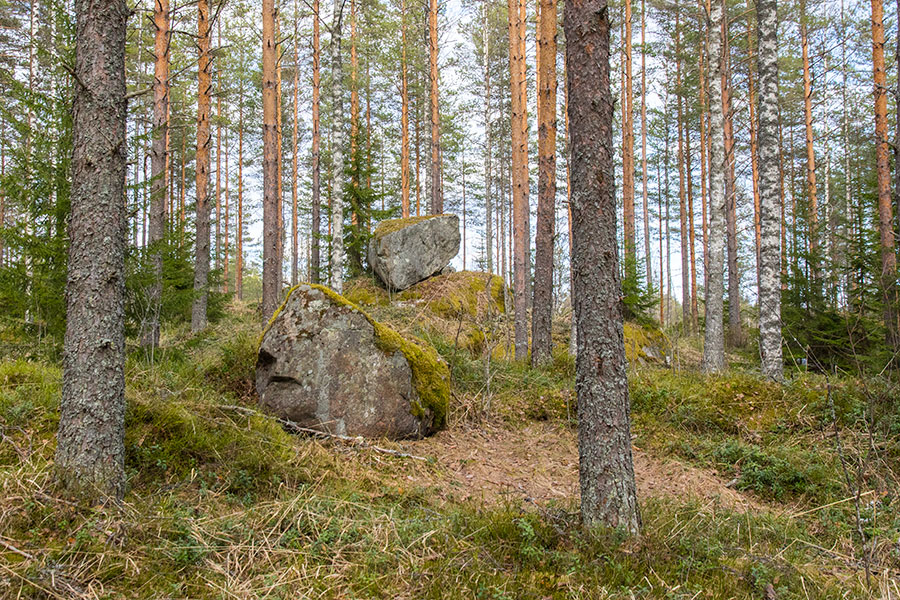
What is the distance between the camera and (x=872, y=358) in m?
7.93

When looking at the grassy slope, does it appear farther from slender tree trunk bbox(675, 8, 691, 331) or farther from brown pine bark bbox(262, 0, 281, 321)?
slender tree trunk bbox(675, 8, 691, 331)

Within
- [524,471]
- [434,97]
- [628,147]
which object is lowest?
[524,471]

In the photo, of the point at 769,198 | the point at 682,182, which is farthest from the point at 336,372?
the point at 682,182

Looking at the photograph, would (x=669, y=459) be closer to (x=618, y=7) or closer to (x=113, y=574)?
(x=113, y=574)

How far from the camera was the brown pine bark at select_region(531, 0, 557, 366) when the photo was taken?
30.1 ft

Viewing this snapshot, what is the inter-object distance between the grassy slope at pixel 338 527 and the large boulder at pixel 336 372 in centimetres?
41

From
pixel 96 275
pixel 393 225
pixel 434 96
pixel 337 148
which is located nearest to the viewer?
pixel 96 275

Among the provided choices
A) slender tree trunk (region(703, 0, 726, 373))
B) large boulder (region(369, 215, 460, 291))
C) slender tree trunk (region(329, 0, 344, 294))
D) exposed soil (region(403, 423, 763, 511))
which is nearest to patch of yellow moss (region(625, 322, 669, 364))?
slender tree trunk (region(703, 0, 726, 373))

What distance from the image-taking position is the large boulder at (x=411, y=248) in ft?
40.7

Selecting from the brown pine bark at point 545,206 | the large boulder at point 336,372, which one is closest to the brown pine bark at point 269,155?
the large boulder at point 336,372

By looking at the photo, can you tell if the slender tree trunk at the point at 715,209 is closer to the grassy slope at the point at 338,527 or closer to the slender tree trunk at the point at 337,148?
the grassy slope at the point at 338,527

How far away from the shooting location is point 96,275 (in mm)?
2973

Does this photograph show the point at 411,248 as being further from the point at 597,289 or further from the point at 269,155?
the point at 597,289

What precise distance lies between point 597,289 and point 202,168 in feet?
36.5
